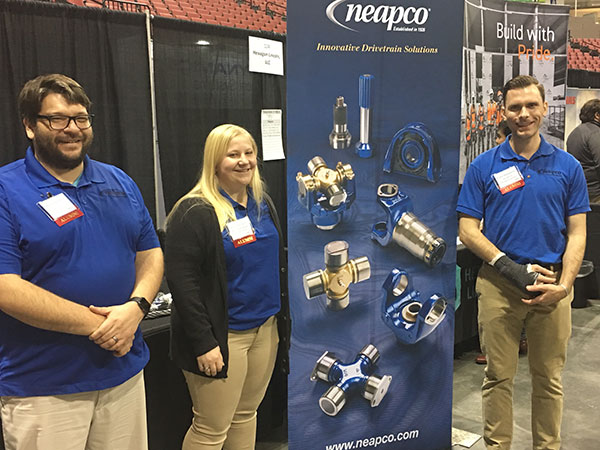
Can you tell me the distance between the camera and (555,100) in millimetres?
4688

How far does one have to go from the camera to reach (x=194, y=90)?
3496 millimetres

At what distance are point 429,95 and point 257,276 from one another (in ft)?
3.37

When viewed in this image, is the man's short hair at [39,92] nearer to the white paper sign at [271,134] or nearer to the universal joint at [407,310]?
the universal joint at [407,310]

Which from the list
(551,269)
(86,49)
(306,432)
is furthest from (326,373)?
(86,49)

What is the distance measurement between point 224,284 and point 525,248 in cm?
115

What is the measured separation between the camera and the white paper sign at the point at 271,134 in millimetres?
3882

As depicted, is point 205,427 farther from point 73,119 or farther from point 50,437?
point 73,119

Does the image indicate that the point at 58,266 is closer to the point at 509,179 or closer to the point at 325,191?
the point at 325,191

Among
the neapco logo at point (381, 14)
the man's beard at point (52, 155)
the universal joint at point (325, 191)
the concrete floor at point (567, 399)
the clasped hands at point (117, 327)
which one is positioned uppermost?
the neapco logo at point (381, 14)

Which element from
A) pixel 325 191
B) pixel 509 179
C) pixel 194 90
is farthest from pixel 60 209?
pixel 194 90

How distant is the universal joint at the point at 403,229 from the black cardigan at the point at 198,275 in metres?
0.74

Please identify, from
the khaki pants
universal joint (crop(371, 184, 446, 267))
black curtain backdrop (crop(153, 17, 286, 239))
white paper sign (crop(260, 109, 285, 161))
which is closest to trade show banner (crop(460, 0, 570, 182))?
white paper sign (crop(260, 109, 285, 161))

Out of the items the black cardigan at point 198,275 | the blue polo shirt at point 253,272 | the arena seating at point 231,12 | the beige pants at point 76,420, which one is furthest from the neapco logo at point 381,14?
the arena seating at point 231,12

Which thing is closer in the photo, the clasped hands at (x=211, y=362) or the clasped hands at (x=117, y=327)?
the clasped hands at (x=117, y=327)
